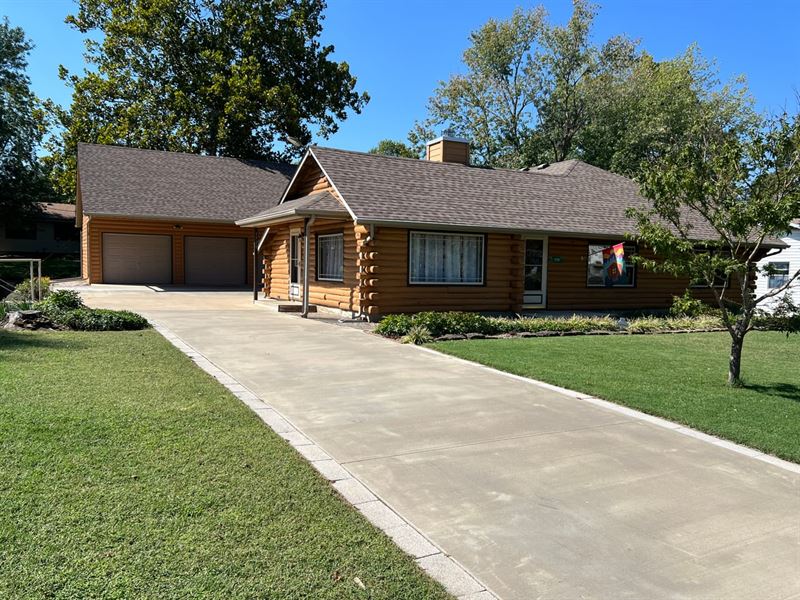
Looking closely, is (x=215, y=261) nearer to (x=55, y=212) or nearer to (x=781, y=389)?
(x=781, y=389)

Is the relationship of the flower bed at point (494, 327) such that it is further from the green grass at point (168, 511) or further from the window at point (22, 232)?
the window at point (22, 232)

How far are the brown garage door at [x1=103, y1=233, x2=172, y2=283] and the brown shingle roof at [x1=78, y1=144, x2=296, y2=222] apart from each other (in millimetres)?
1633

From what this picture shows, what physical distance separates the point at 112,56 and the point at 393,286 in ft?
99.2

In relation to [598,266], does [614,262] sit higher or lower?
higher

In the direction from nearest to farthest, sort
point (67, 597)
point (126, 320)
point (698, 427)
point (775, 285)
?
1. point (67, 597)
2. point (698, 427)
3. point (126, 320)
4. point (775, 285)

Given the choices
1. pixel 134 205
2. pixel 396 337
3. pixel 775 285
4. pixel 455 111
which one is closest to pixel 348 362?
pixel 396 337

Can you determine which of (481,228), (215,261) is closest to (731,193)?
(481,228)

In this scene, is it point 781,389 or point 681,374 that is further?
point 681,374

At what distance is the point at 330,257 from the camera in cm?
1672

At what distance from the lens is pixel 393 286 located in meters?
14.7

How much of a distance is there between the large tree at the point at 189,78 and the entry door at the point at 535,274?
22.8m

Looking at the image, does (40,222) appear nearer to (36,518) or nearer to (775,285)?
(775,285)

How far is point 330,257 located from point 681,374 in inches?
391

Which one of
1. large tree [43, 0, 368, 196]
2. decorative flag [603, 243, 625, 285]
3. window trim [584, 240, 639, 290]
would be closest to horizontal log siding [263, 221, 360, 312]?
window trim [584, 240, 639, 290]
